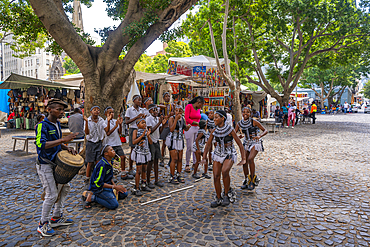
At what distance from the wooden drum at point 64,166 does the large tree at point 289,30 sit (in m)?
13.5

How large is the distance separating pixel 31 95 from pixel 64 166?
13.9 meters

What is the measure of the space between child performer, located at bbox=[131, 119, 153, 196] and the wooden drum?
1.60 m

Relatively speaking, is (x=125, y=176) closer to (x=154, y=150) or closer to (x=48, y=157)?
(x=154, y=150)

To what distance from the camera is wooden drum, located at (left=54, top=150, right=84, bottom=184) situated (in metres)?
3.48

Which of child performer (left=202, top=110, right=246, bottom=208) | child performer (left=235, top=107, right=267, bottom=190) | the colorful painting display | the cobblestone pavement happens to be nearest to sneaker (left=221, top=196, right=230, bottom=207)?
child performer (left=202, top=110, right=246, bottom=208)

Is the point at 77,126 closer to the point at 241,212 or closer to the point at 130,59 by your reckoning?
the point at 130,59

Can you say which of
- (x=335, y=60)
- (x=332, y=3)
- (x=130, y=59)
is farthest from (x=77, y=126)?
(x=335, y=60)

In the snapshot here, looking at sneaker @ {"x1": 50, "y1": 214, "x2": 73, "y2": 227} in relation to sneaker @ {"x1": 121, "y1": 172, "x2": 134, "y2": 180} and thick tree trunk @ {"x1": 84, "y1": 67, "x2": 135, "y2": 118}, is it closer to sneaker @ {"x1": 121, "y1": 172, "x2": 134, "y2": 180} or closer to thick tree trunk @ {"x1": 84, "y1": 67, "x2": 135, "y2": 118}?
sneaker @ {"x1": 121, "y1": 172, "x2": 134, "y2": 180}

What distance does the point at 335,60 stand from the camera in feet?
76.6

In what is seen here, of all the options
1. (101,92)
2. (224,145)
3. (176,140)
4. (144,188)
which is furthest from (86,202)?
(101,92)

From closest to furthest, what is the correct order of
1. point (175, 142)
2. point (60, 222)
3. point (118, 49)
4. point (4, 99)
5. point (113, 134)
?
point (60, 222) < point (175, 142) < point (113, 134) < point (118, 49) < point (4, 99)

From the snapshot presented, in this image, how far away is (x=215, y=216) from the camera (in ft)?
13.7

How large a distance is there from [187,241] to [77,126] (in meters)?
5.33

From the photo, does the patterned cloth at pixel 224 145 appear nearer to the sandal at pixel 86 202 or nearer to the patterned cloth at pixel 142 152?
the patterned cloth at pixel 142 152
